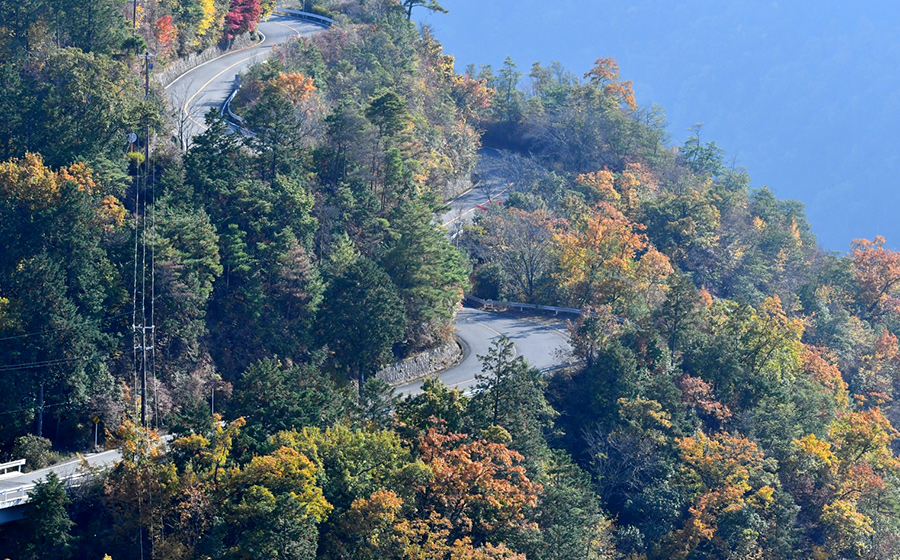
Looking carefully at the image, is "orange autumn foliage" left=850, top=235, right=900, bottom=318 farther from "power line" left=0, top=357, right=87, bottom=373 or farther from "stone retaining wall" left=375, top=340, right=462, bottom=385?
"power line" left=0, top=357, right=87, bottom=373

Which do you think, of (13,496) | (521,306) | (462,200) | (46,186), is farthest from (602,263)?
(13,496)

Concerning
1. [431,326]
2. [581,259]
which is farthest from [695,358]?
[431,326]

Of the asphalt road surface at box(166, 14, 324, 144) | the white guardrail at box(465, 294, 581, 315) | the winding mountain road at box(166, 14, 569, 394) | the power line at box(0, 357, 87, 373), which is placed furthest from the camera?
the asphalt road surface at box(166, 14, 324, 144)

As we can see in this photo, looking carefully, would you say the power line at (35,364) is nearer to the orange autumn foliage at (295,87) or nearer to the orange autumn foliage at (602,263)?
the orange autumn foliage at (295,87)

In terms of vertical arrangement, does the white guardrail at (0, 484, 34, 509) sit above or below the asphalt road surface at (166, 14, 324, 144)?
below

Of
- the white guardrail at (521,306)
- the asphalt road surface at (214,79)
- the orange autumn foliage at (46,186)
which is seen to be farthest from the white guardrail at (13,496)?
the white guardrail at (521,306)

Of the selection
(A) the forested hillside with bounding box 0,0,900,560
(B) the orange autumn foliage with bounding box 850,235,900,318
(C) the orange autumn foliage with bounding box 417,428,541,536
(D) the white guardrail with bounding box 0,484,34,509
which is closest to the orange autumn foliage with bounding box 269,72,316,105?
(A) the forested hillside with bounding box 0,0,900,560

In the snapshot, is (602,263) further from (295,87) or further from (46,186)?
(46,186)
